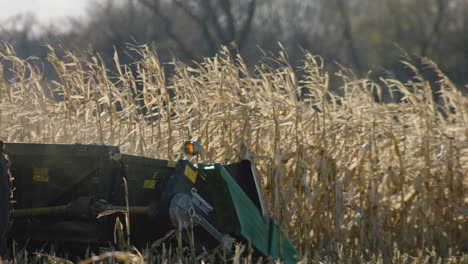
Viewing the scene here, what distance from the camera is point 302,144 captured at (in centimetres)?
587

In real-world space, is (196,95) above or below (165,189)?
above

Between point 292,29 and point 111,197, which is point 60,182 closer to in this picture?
point 111,197

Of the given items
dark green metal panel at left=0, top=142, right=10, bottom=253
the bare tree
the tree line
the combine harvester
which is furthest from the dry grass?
the bare tree

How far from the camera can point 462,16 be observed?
3675cm

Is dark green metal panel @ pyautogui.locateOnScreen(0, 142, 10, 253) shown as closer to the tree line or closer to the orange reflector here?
the orange reflector

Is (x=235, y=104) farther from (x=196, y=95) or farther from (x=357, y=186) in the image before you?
(x=357, y=186)

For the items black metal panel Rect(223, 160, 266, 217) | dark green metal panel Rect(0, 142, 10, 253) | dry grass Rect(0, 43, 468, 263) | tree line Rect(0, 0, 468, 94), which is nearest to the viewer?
dark green metal panel Rect(0, 142, 10, 253)

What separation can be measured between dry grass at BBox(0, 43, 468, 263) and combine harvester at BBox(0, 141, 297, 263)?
44.2 inches

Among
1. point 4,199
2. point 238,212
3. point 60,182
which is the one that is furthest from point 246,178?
point 4,199

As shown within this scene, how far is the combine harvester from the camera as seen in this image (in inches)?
157

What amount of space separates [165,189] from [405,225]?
266 cm

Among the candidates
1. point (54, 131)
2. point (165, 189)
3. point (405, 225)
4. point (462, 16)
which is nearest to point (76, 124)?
point (54, 131)

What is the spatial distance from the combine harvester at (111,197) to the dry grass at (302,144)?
112 centimetres

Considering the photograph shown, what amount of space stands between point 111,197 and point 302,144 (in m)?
2.28
